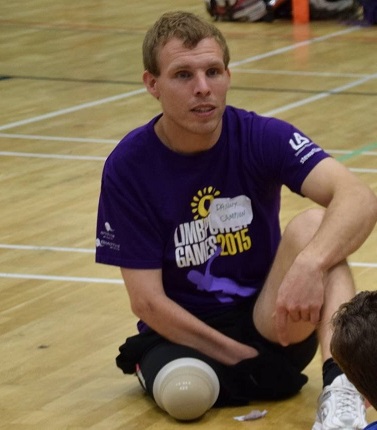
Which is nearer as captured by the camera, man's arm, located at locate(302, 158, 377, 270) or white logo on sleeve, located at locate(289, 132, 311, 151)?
man's arm, located at locate(302, 158, 377, 270)

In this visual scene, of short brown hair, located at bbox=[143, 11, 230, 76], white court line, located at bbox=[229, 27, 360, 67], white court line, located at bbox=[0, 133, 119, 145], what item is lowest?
white court line, located at bbox=[229, 27, 360, 67]

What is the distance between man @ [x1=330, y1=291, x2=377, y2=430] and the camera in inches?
70.6

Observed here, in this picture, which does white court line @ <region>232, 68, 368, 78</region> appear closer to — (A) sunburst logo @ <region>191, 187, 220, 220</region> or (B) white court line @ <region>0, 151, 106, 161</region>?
(B) white court line @ <region>0, 151, 106, 161</region>

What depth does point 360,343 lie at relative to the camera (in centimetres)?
181

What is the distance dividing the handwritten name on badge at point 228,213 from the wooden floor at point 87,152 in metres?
0.52

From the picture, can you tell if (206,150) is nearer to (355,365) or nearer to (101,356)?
(101,356)

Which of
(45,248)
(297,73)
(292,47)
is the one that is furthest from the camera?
(292,47)

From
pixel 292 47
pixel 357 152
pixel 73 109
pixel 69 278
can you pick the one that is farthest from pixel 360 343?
pixel 292 47

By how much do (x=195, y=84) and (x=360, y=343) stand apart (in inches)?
65.5

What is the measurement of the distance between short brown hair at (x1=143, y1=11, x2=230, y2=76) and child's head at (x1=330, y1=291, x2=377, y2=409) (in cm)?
161

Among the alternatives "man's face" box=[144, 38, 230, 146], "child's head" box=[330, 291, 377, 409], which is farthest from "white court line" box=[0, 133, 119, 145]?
"child's head" box=[330, 291, 377, 409]

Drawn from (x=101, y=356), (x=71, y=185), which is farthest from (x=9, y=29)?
(x=101, y=356)

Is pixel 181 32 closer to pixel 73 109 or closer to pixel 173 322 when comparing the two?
pixel 173 322

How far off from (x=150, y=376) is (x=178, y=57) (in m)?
0.87
